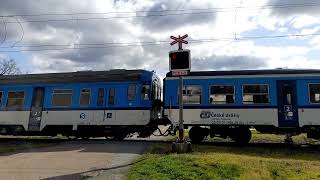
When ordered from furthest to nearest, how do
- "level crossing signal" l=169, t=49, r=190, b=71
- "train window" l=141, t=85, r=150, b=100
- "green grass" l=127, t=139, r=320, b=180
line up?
1. "train window" l=141, t=85, r=150, b=100
2. "level crossing signal" l=169, t=49, r=190, b=71
3. "green grass" l=127, t=139, r=320, b=180

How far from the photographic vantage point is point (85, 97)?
66.9 feet

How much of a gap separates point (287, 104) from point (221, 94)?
3078 millimetres

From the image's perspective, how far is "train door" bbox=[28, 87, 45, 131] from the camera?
68.6 feet

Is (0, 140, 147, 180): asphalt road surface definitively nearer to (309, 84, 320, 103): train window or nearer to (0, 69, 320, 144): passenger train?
(0, 69, 320, 144): passenger train

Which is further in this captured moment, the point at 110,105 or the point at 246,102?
the point at 110,105

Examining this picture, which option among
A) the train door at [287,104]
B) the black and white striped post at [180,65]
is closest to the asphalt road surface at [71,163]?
the black and white striped post at [180,65]

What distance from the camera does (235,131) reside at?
1848 cm

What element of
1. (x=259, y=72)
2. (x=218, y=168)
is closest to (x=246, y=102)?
(x=259, y=72)

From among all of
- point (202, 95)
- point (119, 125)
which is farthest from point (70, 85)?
point (202, 95)

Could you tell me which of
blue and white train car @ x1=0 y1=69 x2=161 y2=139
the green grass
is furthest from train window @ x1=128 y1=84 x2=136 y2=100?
the green grass

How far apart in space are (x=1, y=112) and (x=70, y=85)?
4495 mm

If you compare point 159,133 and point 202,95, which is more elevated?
point 202,95

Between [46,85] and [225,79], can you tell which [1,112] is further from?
[225,79]

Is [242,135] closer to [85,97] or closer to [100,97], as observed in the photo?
[100,97]
